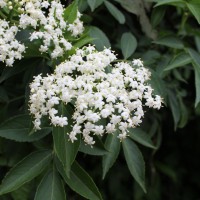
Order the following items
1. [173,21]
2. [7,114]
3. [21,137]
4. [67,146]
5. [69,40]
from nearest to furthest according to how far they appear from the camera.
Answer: [67,146]
[21,137]
[69,40]
[7,114]
[173,21]

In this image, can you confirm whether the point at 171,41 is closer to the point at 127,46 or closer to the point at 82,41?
the point at 127,46

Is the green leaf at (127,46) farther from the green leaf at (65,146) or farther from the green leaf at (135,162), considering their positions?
the green leaf at (65,146)

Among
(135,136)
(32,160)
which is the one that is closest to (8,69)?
(32,160)

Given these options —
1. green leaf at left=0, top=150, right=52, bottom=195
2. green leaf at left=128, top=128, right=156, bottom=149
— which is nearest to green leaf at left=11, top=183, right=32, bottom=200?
green leaf at left=0, top=150, right=52, bottom=195

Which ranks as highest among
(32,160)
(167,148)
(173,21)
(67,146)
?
(67,146)

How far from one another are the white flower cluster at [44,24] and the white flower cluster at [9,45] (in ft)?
0.04

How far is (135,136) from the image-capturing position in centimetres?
226

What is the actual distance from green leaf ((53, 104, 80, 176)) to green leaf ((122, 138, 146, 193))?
393 millimetres

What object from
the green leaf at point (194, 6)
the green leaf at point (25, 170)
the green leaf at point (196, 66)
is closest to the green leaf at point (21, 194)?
the green leaf at point (25, 170)

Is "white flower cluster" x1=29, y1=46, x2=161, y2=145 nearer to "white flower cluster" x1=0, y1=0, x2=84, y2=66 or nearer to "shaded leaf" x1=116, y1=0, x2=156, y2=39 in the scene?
"white flower cluster" x1=0, y1=0, x2=84, y2=66

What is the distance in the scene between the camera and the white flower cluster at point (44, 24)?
2029mm

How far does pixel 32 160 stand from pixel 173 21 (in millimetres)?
1973

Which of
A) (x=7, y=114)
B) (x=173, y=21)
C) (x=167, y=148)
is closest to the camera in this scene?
(x=7, y=114)

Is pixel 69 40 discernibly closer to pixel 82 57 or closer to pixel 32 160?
pixel 82 57
